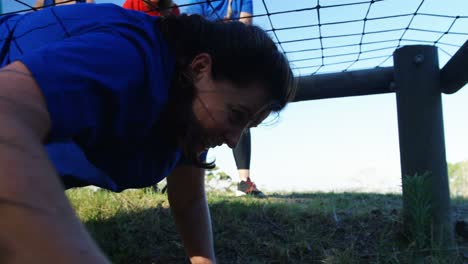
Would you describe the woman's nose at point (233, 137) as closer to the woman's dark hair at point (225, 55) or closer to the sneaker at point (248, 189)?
the woman's dark hair at point (225, 55)

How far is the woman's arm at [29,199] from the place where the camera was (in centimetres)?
44

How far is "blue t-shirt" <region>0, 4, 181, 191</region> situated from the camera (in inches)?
23.9

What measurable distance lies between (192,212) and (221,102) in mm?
569

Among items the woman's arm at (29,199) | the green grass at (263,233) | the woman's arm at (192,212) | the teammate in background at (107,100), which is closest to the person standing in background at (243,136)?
the green grass at (263,233)

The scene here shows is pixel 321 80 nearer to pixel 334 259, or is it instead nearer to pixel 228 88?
pixel 334 259

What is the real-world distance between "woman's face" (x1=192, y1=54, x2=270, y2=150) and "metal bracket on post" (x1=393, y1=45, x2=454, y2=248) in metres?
1.02

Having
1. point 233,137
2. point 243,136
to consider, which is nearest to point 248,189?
point 243,136

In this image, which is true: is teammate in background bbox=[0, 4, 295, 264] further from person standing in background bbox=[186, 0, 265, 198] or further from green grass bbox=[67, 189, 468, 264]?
person standing in background bbox=[186, 0, 265, 198]

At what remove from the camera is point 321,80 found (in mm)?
2008

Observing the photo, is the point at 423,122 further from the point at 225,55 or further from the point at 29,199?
the point at 29,199

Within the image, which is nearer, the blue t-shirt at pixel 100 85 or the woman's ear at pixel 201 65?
the blue t-shirt at pixel 100 85

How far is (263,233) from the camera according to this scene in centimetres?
191

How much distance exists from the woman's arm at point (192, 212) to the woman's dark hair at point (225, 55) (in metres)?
0.41

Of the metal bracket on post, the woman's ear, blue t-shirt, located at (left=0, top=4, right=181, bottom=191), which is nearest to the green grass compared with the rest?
the metal bracket on post
